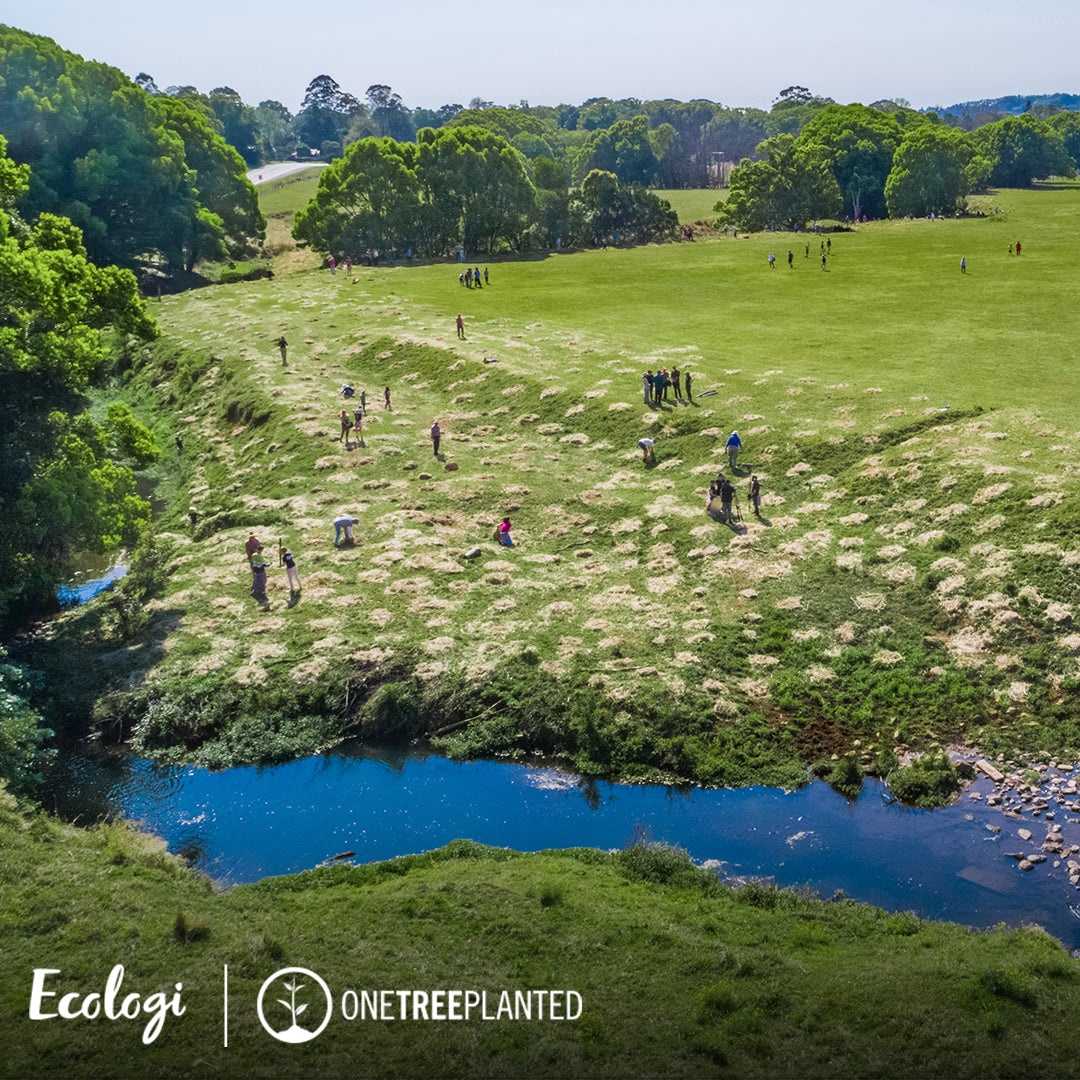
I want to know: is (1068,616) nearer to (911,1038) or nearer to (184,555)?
(911,1038)

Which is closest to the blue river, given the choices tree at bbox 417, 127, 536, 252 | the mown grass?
the mown grass

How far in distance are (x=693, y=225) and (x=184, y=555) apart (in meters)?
136

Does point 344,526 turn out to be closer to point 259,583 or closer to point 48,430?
point 259,583

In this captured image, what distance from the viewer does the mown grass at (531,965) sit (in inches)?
826

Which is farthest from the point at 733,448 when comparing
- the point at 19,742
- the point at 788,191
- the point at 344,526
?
the point at 788,191

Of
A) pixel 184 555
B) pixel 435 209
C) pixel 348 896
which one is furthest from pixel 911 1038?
pixel 435 209

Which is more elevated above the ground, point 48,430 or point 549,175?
point 549,175

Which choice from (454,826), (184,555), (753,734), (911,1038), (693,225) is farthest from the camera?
(693,225)

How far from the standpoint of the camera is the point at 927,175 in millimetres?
156625

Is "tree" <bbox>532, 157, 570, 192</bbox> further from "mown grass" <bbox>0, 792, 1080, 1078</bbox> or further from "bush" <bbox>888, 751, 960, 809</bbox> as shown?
"mown grass" <bbox>0, 792, 1080, 1078</bbox>

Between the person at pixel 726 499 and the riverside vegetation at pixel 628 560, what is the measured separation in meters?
1.56

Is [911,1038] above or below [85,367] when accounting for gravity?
below

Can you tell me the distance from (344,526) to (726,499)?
21153mm

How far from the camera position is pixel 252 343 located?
93500 millimetres
